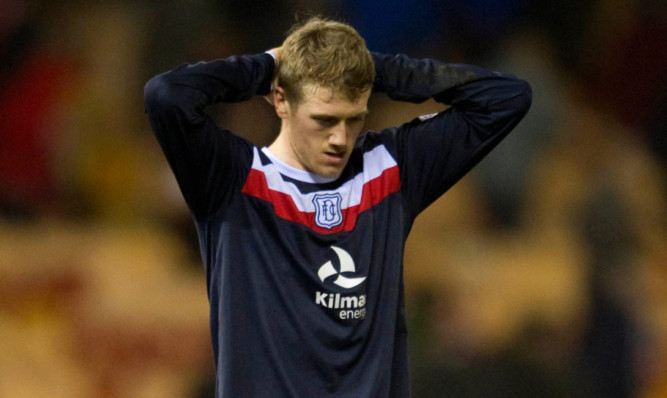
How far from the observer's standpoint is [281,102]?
142 cm

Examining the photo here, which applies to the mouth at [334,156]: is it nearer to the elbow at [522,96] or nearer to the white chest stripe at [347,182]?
the white chest stripe at [347,182]

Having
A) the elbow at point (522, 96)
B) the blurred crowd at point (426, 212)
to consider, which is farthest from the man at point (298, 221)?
the blurred crowd at point (426, 212)

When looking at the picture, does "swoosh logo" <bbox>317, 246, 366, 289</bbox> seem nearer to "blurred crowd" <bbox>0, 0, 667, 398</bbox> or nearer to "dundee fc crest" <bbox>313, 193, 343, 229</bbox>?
"dundee fc crest" <bbox>313, 193, 343, 229</bbox>

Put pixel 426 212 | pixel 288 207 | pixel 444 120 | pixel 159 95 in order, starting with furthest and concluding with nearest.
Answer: pixel 426 212 < pixel 444 120 < pixel 288 207 < pixel 159 95

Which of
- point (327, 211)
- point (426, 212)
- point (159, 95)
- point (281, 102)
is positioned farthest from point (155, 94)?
point (426, 212)

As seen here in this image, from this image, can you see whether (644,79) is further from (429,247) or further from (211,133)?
(211,133)

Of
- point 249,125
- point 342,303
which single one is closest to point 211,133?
point 342,303

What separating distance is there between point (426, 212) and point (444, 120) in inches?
42.6

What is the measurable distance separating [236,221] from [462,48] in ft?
4.72

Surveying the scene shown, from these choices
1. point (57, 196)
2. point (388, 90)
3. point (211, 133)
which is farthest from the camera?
point (57, 196)

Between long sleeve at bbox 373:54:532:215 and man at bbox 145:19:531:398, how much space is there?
0.05m

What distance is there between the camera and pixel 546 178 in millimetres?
2578

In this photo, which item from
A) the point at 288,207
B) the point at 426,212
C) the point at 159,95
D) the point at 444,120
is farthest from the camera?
the point at 426,212

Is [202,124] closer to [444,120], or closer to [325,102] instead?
[325,102]
